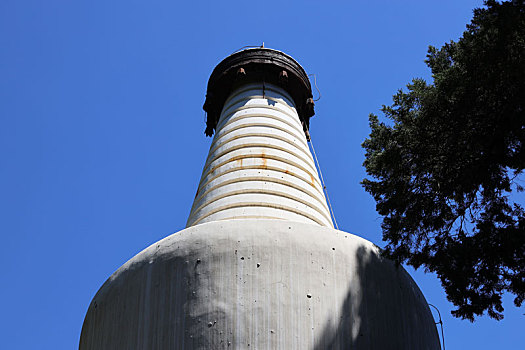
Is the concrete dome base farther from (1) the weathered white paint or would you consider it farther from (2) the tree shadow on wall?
(1) the weathered white paint

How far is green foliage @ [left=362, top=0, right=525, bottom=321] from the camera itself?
862cm

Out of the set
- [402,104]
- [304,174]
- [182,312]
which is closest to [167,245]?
[182,312]

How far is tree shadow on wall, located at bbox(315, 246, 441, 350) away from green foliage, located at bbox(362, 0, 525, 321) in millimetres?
367

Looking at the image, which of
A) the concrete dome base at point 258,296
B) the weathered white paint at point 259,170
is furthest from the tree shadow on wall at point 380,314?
the weathered white paint at point 259,170

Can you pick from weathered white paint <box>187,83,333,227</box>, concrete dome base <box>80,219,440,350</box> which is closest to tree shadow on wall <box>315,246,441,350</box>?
concrete dome base <box>80,219,440,350</box>

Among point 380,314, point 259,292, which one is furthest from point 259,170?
point 380,314

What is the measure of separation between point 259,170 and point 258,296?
117 inches

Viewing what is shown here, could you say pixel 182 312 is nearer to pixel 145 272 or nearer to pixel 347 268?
pixel 145 272

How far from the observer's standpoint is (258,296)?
8.11 meters

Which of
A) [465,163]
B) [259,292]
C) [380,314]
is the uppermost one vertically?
[465,163]

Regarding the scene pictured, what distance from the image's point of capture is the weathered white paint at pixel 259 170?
33.2ft

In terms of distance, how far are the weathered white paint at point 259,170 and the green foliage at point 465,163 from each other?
1.32 m

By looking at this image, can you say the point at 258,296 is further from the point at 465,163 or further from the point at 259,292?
the point at 465,163

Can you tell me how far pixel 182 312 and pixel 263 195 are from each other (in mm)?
2588
